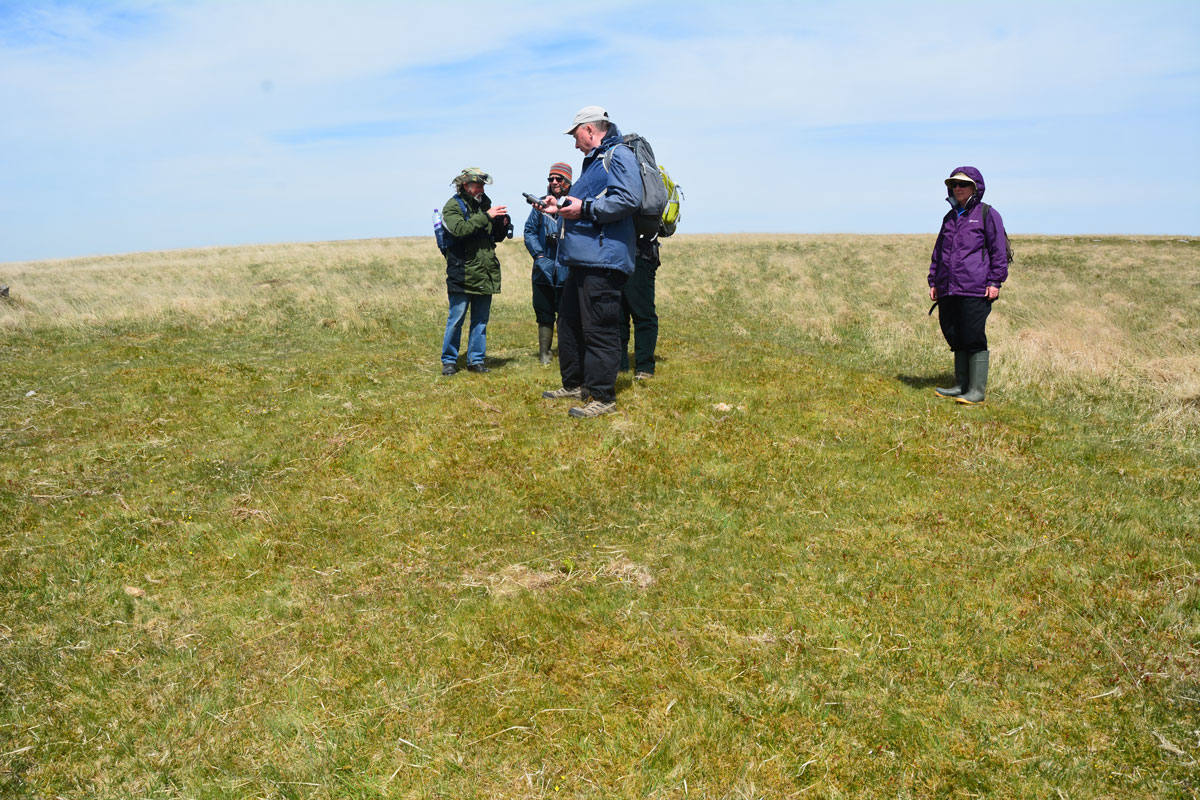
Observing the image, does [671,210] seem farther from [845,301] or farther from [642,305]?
[845,301]

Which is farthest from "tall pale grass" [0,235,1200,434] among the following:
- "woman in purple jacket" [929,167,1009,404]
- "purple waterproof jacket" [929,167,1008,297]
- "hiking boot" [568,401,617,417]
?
"hiking boot" [568,401,617,417]

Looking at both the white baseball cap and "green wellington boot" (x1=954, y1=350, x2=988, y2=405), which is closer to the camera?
the white baseball cap

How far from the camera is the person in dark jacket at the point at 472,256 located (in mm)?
9375

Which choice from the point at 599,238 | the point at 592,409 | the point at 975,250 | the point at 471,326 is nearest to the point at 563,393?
the point at 592,409

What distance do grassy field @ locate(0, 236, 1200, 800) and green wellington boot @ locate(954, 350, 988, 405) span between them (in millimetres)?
241

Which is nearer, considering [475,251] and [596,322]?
[596,322]

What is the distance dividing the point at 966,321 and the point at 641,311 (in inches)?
151

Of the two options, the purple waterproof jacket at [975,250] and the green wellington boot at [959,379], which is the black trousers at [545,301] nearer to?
the purple waterproof jacket at [975,250]

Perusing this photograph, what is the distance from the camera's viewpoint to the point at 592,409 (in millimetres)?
7645

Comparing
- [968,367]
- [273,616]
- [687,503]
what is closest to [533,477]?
[687,503]

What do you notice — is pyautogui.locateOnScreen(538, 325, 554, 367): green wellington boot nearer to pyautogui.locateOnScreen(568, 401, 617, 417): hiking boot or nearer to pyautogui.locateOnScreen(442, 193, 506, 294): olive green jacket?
pyautogui.locateOnScreen(442, 193, 506, 294): olive green jacket

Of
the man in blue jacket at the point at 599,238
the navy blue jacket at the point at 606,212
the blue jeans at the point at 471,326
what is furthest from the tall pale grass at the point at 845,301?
the blue jeans at the point at 471,326

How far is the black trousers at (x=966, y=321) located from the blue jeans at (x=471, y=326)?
5807 millimetres

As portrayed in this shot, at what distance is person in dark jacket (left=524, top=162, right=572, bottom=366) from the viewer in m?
9.86
